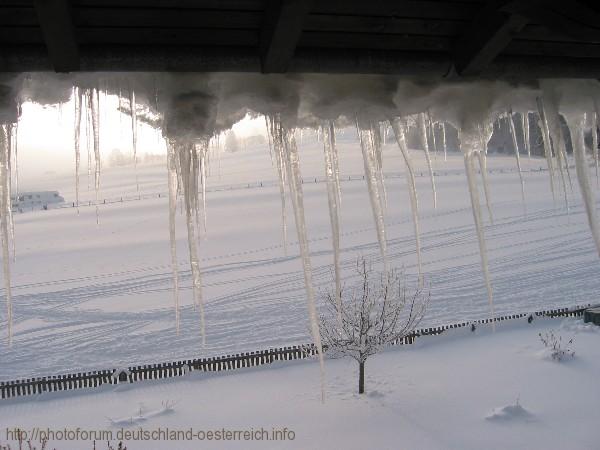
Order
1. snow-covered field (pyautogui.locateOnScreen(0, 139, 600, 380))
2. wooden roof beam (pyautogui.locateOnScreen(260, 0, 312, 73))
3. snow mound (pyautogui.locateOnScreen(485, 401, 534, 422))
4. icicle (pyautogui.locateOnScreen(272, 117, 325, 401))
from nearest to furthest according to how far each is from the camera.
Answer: wooden roof beam (pyautogui.locateOnScreen(260, 0, 312, 73)) < icicle (pyautogui.locateOnScreen(272, 117, 325, 401)) < snow mound (pyautogui.locateOnScreen(485, 401, 534, 422)) < snow-covered field (pyautogui.locateOnScreen(0, 139, 600, 380))

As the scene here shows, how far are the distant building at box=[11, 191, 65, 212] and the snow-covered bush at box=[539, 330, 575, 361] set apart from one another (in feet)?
160

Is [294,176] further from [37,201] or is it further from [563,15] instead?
[37,201]

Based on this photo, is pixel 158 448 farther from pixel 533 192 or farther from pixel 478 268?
pixel 533 192

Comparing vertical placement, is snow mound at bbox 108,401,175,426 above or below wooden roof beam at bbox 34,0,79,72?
Result: below

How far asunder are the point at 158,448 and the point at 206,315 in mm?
7701

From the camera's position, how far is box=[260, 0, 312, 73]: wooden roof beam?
1.52 m

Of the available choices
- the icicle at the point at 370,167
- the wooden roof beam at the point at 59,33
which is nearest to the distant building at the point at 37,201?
the icicle at the point at 370,167

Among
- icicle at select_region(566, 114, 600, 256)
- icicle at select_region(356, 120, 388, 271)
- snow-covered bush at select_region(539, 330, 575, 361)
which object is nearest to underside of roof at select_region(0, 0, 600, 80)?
icicle at select_region(356, 120, 388, 271)

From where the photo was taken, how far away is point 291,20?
156cm

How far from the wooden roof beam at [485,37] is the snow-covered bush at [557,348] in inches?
445

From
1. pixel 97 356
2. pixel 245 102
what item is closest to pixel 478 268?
pixel 97 356

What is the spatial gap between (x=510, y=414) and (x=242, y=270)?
1474cm

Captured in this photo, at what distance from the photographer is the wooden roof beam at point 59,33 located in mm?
1378

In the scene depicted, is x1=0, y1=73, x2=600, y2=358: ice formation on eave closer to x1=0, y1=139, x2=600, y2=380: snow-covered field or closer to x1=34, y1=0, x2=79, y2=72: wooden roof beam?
x1=34, y1=0, x2=79, y2=72: wooden roof beam
